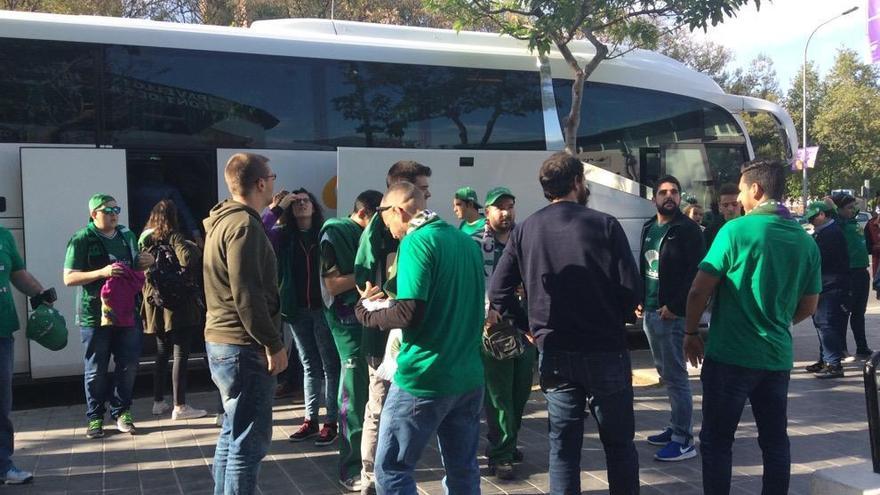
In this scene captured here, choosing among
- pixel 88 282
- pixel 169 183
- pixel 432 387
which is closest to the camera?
pixel 432 387

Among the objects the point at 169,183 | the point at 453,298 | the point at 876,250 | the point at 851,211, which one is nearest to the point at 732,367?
the point at 453,298

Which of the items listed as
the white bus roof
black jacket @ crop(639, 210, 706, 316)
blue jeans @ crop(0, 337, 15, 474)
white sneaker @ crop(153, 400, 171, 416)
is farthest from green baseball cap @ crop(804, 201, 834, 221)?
blue jeans @ crop(0, 337, 15, 474)

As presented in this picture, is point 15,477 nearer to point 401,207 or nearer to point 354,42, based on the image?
point 401,207

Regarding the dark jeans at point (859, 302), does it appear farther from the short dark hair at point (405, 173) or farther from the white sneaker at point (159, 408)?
the white sneaker at point (159, 408)

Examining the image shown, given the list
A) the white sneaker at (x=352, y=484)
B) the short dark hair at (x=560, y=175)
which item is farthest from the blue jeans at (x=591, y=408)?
the white sneaker at (x=352, y=484)

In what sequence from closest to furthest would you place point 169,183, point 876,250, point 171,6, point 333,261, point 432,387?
point 432,387
point 333,261
point 169,183
point 876,250
point 171,6

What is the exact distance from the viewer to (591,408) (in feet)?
11.8

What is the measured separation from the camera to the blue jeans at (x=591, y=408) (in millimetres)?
3525

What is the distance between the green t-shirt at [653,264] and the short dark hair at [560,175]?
188 cm

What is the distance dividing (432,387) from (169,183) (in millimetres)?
5255

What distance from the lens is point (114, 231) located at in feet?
19.7

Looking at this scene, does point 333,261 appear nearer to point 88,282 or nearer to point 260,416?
point 260,416

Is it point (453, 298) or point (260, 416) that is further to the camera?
point (260, 416)

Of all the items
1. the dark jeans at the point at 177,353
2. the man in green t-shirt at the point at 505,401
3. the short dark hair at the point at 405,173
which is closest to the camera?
the short dark hair at the point at 405,173
